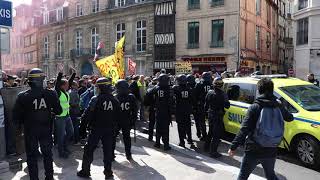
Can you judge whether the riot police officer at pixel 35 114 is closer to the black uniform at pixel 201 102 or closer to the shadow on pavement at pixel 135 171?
the shadow on pavement at pixel 135 171

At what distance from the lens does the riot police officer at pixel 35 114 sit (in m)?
5.39

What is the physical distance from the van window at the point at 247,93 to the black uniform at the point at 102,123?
3498 mm

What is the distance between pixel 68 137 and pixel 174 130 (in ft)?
13.2

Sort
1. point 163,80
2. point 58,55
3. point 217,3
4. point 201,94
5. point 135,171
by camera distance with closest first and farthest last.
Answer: point 135,171 < point 163,80 < point 201,94 < point 217,3 < point 58,55

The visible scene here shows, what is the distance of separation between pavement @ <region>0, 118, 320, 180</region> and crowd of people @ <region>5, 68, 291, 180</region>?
0.88 ft

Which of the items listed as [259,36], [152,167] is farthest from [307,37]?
[152,167]

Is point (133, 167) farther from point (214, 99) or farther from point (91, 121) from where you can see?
point (214, 99)

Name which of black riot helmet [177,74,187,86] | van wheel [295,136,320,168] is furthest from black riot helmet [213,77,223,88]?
van wheel [295,136,320,168]

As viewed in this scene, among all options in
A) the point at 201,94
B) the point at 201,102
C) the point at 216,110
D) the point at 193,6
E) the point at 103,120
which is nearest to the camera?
the point at 103,120

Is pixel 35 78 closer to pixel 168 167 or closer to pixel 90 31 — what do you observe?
pixel 168 167

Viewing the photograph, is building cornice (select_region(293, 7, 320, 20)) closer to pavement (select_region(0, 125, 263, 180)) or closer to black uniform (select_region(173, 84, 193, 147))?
black uniform (select_region(173, 84, 193, 147))

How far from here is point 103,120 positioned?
5941 mm

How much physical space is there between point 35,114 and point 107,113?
1.14 meters

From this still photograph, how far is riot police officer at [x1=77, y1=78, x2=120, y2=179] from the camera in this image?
5.94m
